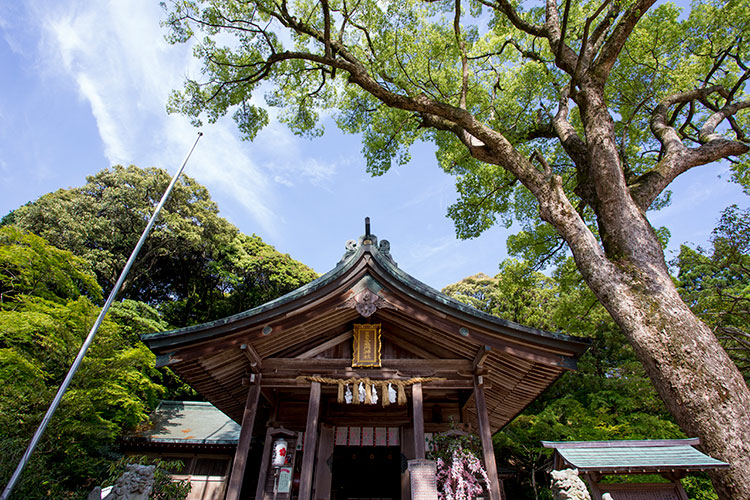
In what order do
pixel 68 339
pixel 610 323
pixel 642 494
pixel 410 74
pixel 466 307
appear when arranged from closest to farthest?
pixel 642 494
pixel 466 307
pixel 68 339
pixel 410 74
pixel 610 323

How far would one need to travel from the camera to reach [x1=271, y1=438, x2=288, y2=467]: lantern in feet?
22.2

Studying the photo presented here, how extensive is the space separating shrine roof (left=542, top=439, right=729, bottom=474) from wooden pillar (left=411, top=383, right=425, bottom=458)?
1.98 m

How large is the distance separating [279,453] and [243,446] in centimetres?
96

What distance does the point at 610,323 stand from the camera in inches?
699

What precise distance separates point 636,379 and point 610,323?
6665 millimetres

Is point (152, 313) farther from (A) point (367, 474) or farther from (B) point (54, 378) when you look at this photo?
(A) point (367, 474)

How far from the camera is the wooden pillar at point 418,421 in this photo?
5785mm

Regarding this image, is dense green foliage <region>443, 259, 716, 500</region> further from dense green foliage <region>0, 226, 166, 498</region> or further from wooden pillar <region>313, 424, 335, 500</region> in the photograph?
dense green foliage <region>0, 226, 166, 498</region>

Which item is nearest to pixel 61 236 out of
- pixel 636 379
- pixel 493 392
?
pixel 493 392

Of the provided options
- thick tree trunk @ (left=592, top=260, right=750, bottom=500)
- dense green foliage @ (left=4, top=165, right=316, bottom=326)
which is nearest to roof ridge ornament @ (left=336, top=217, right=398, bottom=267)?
thick tree trunk @ (left=592, top=260, right=750, bottom=500)

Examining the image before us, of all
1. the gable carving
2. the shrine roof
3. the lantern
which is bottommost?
the shrine roof

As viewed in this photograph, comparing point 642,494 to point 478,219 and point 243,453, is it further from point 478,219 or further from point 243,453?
point 478,219

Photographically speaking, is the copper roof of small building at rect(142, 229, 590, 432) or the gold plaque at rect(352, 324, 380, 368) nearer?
the copper roof of small building at rect(142, 229, 590, 432)

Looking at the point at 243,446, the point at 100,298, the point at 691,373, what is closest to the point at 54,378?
the point at 100,298
